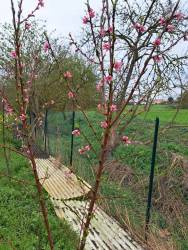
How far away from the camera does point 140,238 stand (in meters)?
5.67

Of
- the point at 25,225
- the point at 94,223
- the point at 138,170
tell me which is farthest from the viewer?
the point at 138,170

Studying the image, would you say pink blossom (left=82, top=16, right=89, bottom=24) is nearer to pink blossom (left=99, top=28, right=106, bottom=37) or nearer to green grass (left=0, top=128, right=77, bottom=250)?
pink blossom (left=99, top=28, right=106, bottom=37)

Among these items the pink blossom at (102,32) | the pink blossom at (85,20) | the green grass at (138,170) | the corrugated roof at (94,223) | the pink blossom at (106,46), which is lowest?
the corrugated roof at (94,223)

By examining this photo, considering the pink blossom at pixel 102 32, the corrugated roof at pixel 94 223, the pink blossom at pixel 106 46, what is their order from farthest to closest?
the corrugated roof at pixel 94 223 → the pink blossom at pixel 102 32 → the pink blossom at pixel 106 46

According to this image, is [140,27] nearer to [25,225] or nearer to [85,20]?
[85,20]

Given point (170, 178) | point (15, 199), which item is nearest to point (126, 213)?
point (170, 178)

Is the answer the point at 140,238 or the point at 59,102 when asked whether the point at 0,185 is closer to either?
the point at 140,238

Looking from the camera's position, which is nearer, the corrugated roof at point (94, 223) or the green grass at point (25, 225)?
the green grass at point (25, 225)

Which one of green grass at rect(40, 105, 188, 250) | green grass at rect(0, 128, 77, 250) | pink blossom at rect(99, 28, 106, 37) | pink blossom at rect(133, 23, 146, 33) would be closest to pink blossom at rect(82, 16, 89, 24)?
pink blossom at rect(99, 28, 106, 37)

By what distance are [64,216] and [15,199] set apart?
50.4 inches

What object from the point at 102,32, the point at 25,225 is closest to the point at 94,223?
the point at 25,225

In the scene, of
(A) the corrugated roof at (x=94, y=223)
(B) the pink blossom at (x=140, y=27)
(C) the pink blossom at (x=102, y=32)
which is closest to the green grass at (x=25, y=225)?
(A) the corrugated roof at (x=94, y=223)

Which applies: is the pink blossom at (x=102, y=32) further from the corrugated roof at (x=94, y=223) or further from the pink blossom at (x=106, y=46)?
the corrugated roof at (x=94, y=223)

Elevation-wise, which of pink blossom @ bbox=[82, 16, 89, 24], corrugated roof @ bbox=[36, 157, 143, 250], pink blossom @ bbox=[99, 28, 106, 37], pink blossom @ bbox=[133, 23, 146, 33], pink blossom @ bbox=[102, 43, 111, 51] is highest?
pink blossom @ bbox=[82, 16, 89, 24]
